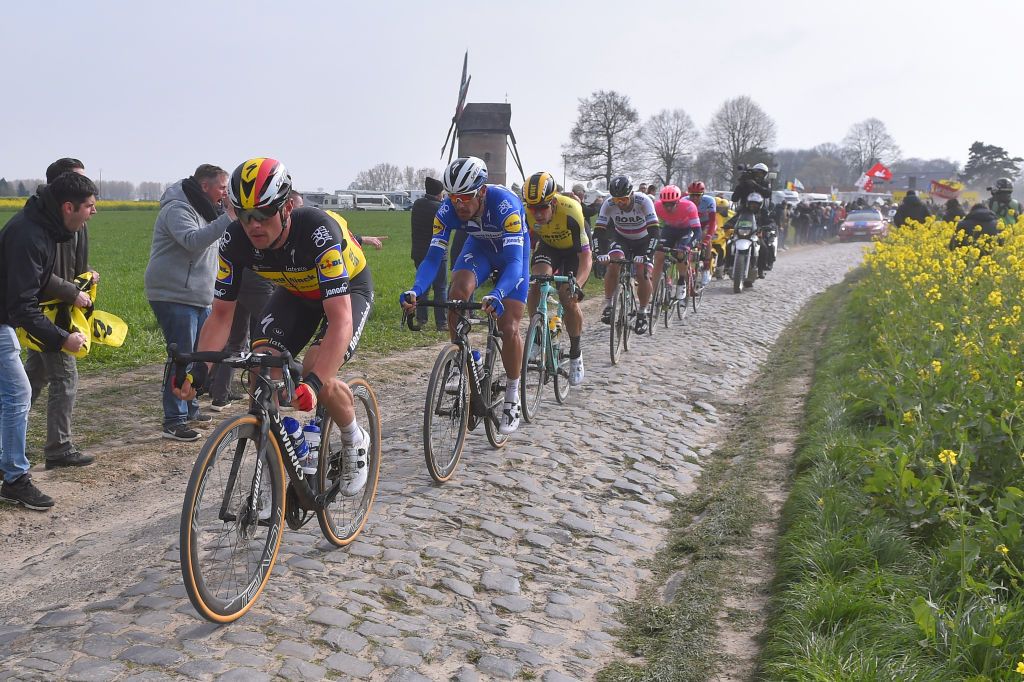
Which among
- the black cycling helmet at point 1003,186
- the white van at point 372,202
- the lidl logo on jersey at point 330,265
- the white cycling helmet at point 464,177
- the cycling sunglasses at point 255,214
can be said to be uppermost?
the white van at point 372,202

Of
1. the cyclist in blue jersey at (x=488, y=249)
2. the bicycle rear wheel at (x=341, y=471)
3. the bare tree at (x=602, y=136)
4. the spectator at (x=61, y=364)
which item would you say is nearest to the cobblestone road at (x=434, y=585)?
the bicycle rear wheel at (x=341, y=471)

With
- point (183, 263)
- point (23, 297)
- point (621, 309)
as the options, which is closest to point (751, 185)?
point (621, 309)

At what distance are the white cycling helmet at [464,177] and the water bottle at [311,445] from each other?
2658 millimetres

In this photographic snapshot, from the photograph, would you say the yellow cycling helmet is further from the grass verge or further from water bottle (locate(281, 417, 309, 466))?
water bottle (locate(281, 417, 309, 466))

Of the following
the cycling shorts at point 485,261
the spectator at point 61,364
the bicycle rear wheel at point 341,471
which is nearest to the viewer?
the bicycle rear wheel at point 341,471

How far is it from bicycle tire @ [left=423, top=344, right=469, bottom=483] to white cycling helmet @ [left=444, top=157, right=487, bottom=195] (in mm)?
1186

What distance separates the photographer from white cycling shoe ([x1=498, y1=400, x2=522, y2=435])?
785 cm

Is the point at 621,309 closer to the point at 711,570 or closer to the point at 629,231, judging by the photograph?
the point at 629,231

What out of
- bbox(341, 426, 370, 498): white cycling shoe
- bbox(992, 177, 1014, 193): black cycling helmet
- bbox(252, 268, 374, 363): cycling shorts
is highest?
bbox(992, 177, 1014, 193): black cycling helmet

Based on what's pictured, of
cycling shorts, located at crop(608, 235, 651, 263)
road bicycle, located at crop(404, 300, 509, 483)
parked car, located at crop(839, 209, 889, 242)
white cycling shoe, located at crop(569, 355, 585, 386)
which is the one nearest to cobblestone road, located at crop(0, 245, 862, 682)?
road bicycle, located at crop(404, 300, 509, 483)

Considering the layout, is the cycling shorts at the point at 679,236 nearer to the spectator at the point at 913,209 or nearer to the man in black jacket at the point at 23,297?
the spectator at the point at 913,209

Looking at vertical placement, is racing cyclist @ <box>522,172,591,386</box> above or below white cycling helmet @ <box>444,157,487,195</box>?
below

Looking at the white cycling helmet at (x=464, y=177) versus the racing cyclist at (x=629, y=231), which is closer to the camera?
the white cycling helmet at (x=464, y=177)

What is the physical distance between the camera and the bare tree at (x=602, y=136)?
93.8 metres
